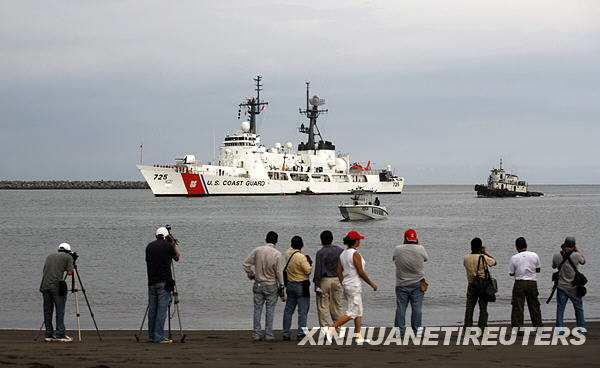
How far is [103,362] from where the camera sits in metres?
8.75

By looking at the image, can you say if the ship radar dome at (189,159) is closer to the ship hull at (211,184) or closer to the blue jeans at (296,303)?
the ship hull at (211,184)

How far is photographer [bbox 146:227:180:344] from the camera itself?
35.6 feet

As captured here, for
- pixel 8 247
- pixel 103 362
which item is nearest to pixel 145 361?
pixel 103 362

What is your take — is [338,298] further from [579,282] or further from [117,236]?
[117,236]

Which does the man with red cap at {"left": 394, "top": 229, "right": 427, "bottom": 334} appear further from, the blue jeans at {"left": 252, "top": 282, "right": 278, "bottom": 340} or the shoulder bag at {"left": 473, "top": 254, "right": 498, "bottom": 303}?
the blue jeans at {"left": 252, "top": 282, "right": 278, "bottom": 340}

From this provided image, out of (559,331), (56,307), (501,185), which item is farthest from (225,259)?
(501,185)

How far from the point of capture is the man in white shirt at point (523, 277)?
1134cm

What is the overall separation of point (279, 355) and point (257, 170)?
8995 cm

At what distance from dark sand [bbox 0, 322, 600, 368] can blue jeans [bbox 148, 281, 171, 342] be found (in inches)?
8.8

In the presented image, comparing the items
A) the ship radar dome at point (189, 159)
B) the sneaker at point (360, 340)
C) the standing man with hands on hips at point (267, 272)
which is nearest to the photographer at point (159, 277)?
the standing man with hands on hips at point (267, 272)

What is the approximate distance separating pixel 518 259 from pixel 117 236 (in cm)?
3638

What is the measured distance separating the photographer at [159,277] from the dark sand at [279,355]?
30cm

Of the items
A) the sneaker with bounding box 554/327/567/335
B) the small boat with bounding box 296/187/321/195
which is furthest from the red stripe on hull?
the sneaker with bounding box 554/327/567/335

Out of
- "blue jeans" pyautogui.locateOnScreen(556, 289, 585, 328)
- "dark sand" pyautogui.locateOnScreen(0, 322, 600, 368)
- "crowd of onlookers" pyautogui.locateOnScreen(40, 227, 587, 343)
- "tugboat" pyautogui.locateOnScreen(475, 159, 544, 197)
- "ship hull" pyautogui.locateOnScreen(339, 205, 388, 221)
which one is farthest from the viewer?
"tugboat" pyautogui.locateOnScreen(475, 159, 544, 197)
